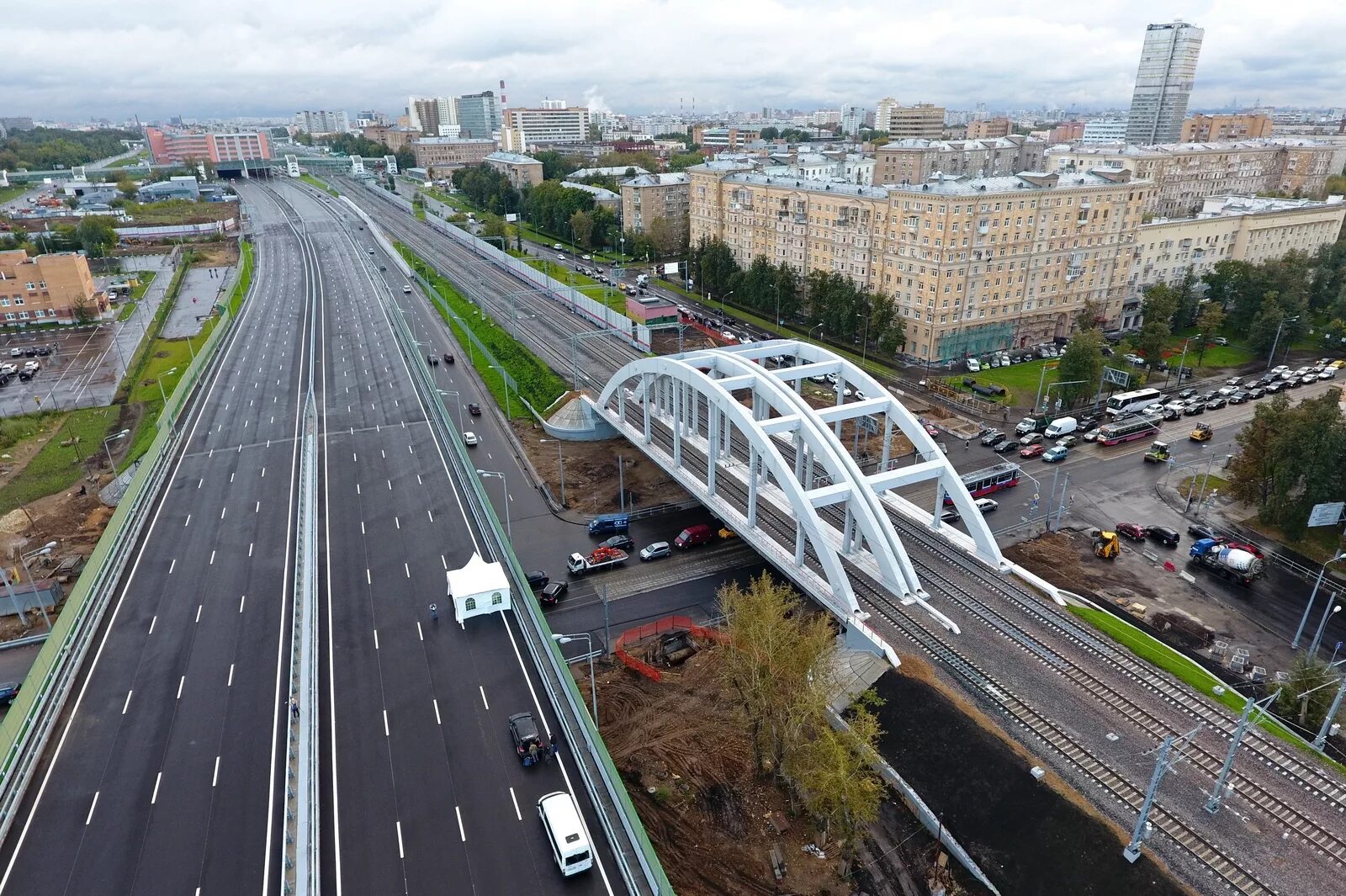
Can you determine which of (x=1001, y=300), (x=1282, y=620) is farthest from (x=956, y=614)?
(x=1001, y=300)

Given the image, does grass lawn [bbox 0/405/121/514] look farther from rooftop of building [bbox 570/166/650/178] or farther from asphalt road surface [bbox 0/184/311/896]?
rooftop of building [bbox 570/166/650/178]

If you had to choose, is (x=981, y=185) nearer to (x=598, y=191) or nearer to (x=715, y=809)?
(x=715, y=809)

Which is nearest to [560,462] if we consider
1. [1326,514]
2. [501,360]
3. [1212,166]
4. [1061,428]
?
[501,360]

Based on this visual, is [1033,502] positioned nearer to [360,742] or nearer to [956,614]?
[956,614]

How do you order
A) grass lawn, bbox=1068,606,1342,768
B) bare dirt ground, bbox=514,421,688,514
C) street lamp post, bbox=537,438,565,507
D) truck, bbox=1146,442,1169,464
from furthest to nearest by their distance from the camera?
truck, bbox=1146,442,1169,464 → bare dirt ground, bbox=514,421,688,514 → street lamp post, bbox=537,438,565,507 → grass lawn, bbox=1068,606,1342,768

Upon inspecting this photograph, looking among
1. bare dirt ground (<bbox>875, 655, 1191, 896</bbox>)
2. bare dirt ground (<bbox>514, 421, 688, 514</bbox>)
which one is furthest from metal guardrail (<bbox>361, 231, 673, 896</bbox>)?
bare dirt ground (<bbox>875, 655, 1191, 896</bbox>)

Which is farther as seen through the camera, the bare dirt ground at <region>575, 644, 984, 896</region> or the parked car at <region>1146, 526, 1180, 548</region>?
the parked car at <region>1146, 526, 1180, 548</region>
